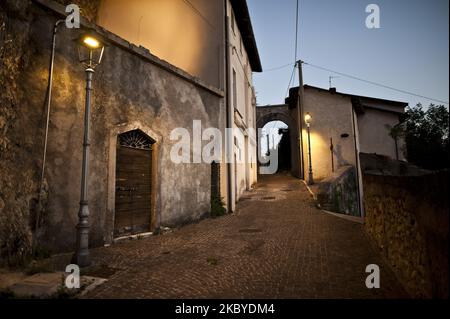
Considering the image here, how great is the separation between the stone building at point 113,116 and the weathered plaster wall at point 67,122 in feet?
0.06

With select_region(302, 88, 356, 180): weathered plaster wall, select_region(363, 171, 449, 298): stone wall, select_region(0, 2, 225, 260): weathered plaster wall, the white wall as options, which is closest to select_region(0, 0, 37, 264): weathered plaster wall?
select_region(0, 2, 225, 260): weathered plaster wall

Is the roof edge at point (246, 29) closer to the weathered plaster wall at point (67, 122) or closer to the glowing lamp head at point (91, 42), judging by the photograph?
the weathered plaster wall at point (67, 122)

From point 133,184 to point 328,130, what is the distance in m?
13.3

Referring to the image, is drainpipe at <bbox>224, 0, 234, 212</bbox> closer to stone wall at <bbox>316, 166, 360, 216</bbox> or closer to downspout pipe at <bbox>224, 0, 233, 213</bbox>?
downspout pipe at <bbox>224, 0, 233, 213</bbox>

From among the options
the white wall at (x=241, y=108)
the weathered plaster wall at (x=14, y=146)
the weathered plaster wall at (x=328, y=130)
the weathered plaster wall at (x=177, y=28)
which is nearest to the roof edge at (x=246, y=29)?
the white wall at (x=241, y=108)

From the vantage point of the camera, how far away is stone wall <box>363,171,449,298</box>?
2.45 meters

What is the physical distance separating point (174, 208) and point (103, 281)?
4.05 meters

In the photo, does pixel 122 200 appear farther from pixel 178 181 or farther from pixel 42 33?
pixel 42 33

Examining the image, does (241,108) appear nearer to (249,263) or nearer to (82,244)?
(249,263)

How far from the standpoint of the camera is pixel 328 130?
16.5 meters

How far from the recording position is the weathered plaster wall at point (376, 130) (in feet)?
64.4

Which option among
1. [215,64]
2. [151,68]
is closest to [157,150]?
[151,68]

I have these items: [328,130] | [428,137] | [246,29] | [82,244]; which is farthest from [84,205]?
[428,137]

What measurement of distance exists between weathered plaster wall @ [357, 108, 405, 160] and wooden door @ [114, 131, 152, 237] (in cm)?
1756
